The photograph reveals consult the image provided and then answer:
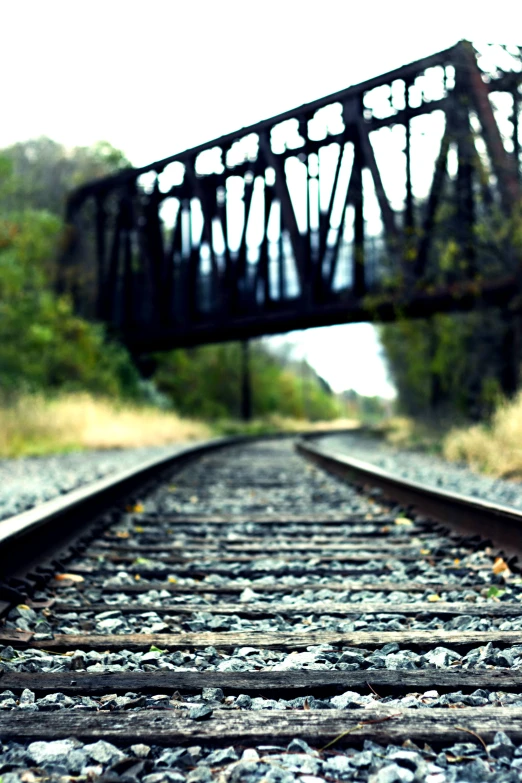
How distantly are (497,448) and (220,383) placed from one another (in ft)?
105

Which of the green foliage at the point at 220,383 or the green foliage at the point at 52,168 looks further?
the green foliage at the point at 220,383

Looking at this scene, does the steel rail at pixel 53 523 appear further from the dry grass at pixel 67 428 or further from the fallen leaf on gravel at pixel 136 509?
the dry grass at pixel 67 428

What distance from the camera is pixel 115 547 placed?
179 inches

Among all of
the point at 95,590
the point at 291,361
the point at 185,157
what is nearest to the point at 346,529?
the point at 95,590

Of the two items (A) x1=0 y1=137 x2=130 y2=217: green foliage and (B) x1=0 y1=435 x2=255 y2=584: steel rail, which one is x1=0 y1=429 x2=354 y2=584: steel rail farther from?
(A) x1=0 y1=137 x2=130 y2=217: green foliage

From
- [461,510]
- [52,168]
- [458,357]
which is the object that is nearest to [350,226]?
[458,357]

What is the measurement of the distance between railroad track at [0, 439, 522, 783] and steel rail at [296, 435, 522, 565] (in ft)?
0.07

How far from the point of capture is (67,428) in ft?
49.0

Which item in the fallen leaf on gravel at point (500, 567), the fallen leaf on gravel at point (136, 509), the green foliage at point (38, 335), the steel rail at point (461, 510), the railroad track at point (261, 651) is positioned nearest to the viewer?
the railroad track at point (261, 651)

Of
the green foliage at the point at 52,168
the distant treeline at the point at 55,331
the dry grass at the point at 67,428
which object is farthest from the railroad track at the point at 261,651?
the green foliage at the point at 52,168

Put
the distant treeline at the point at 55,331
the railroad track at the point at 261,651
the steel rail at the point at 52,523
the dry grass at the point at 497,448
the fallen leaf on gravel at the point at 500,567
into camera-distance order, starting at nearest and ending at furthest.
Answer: the railroad track at the point at 261,651, the steel rail at the point at 52,523, the fallen leaf on gravel at the point at 500,567, the dry grass at the point at 497,448, the distant treeline at the point at 55,331

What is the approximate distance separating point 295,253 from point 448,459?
6620 millimetres

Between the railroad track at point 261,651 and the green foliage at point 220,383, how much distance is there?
84.8 feet

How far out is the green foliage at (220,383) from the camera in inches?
1289
